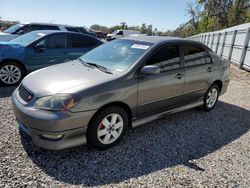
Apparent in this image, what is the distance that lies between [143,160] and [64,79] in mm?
1570

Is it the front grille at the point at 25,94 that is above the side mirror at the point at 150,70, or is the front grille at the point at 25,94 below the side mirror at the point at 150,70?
below

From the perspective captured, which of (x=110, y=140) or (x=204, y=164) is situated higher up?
(x=110, y=140)

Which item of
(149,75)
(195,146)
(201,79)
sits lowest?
(195,146)

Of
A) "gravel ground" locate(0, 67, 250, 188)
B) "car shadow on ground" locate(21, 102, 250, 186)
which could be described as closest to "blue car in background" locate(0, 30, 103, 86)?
"gravel ground" locate(0, 67, 250, 188)

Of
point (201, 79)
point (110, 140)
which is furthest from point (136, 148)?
point (201, 79)

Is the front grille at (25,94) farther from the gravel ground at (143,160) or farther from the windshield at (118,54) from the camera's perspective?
the windshield at (118,54)

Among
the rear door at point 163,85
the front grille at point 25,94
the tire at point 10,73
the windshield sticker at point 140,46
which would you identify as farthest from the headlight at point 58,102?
the tire at point 10,73

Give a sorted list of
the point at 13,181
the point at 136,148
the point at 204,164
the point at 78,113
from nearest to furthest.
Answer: the point at 13,181, the point at 78,113, the point at 204,164, the point at 136,148

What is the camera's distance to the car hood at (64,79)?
10.1 ft

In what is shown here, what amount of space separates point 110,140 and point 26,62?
13.1 feet

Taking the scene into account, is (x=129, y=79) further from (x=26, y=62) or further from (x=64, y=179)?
(x=26, y=62)

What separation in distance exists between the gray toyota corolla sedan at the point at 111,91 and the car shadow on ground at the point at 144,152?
0.24 metres

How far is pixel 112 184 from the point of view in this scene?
2.75 m

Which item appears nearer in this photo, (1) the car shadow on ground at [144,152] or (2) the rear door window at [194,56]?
(1) the car shadow on ground at [144,152]
